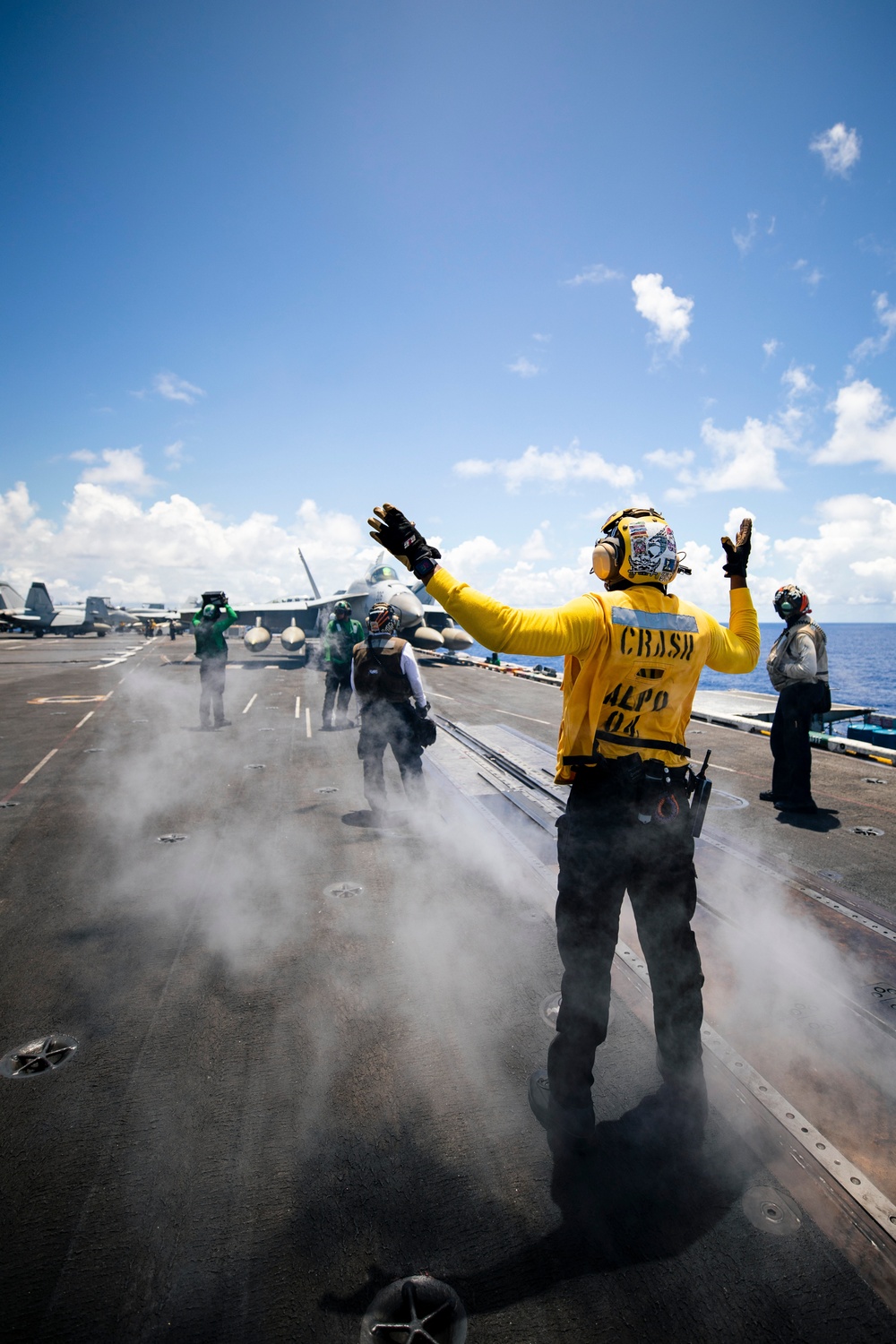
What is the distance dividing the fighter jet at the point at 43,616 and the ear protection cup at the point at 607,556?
59.4m

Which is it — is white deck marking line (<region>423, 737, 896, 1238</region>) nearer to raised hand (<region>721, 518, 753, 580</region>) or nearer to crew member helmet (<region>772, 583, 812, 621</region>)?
raised hand (<region>721, 518, 753, 580</region>)

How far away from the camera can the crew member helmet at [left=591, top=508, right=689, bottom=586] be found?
9.22 feet

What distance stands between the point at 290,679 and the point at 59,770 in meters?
13.3

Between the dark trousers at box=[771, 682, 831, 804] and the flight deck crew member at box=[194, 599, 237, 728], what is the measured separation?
29.1 ft

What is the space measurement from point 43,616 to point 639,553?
6211 cm

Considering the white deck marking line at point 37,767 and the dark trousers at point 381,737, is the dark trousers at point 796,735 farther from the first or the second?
the white deck marking line at point 37,767

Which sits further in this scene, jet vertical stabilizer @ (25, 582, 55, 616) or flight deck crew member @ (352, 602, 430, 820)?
jet vertical stabilizer @ (25, 582, 55, 616)

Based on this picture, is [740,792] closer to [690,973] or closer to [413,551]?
[690,973]

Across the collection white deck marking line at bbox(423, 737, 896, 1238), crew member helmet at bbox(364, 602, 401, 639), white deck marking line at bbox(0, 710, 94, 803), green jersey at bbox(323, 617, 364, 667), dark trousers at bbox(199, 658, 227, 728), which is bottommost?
white deck marking line at bbox(0, 710, 94, 803)

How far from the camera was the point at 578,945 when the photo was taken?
278 cm

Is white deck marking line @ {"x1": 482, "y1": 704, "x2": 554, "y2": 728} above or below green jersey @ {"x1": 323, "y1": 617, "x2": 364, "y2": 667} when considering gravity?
below

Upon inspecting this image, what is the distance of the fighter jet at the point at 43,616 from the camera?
52719mm

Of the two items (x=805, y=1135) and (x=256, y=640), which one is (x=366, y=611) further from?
(x=805, y=1135)

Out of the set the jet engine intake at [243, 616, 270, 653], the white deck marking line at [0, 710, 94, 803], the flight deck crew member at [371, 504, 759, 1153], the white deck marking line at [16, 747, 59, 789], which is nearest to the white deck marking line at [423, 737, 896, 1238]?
the flight deck crew member at [371, 504, 759, 1153]
